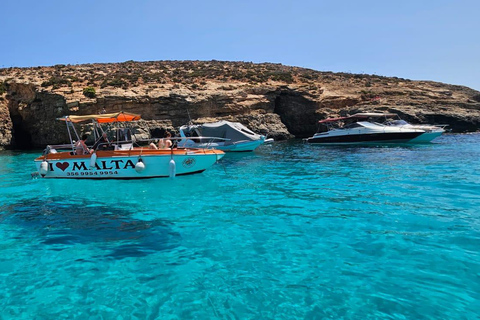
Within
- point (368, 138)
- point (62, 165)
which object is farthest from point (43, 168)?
point (368, 138)

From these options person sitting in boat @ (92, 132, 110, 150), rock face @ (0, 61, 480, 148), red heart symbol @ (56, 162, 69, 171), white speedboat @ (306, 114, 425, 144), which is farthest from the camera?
rock face @ (0, 61, 480, 148)

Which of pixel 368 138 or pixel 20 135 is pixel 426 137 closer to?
pixel 368 138

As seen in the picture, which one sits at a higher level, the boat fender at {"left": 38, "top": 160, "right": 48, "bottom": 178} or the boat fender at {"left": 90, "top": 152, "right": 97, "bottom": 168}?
the boat fender at {"left": 90, "top": 152, "right": 97, "bottom": 168}

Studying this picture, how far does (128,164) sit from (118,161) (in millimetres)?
441

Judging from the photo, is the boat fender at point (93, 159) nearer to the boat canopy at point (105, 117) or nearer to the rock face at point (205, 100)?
the boat canopy at point (105, 117)

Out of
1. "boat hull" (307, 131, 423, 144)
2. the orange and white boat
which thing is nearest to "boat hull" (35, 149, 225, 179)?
the orange and white boat

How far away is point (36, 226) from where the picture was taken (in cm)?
769

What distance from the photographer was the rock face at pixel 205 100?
32781 millimetres

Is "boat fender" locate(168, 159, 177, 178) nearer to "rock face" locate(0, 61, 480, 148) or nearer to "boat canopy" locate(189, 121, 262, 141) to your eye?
"boat canopy" locate(189, 121, 262, 141)

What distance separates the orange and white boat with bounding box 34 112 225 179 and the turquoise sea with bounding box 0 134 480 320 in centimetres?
257

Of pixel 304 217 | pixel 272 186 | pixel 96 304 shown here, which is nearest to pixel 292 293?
pixel 96 304

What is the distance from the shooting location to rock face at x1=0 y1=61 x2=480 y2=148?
32.8 metres

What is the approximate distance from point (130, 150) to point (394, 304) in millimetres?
11395

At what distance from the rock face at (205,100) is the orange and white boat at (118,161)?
18982mm
